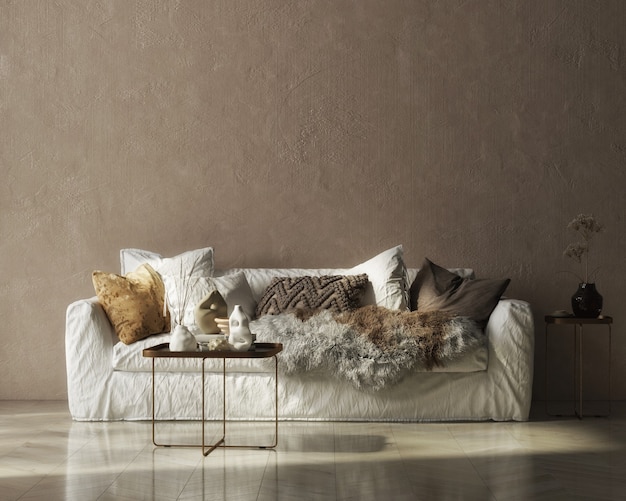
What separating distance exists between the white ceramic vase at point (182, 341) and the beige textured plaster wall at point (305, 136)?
161cm

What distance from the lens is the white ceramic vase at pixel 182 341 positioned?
3.77 meters

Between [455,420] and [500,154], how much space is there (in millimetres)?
1796

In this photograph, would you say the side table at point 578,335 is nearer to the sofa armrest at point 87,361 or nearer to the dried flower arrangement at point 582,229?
the dried flower arrangement at point 582,229

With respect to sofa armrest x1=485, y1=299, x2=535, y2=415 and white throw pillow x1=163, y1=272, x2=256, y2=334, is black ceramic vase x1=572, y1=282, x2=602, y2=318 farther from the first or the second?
white throw pillow x1=163, y1=272, x2=256, y2=334

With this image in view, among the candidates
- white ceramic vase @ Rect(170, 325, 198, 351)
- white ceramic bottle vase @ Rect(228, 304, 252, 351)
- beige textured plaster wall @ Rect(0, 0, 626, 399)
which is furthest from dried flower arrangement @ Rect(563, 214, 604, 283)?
white ceramic vase @ Rect(170, 325, 198, 351)

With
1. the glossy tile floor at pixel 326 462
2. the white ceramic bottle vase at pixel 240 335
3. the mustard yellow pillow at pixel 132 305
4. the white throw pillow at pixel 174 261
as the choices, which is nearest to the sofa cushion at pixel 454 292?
the glossy tile floor at pixel 326 462

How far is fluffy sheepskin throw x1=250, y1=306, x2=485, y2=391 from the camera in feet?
14.0

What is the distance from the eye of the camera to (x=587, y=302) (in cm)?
476

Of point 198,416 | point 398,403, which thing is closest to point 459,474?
point 398,403

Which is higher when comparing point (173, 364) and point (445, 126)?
point (445, 126)

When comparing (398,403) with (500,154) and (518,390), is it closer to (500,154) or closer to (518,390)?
(518,390)

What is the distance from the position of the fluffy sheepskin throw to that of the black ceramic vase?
2.28 ft

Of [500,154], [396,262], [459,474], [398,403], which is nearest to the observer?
[459,474]

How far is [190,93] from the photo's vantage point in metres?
5.37
